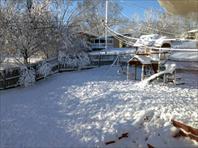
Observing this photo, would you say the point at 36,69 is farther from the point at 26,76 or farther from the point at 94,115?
the point at 94,115

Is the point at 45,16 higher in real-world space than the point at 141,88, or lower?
higher

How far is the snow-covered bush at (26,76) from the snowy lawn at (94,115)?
0.56m

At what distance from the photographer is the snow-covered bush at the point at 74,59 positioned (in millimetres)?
20109

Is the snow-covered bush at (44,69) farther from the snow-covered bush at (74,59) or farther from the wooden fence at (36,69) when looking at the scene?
the snow-covered bush at (74,59)

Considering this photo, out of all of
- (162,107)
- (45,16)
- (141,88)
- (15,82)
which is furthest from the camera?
(45,16)

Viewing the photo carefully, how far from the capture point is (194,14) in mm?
3068

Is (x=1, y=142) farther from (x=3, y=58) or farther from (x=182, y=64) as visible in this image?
(x=3, y=58)

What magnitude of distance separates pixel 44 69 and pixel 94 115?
740 cm

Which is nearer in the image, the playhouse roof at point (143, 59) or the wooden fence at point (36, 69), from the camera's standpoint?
the wooden fence at point (36, 69)

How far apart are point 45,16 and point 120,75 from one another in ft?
20.2

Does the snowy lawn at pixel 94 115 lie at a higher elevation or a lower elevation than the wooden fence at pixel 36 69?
lower

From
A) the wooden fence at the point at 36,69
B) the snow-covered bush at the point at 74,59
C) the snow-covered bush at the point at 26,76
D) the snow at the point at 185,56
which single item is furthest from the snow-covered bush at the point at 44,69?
the snow at the point at 185,56

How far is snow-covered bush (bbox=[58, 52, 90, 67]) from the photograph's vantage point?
20.1m

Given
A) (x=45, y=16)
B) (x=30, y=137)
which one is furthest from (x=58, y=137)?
(x=45, y=16)
